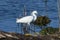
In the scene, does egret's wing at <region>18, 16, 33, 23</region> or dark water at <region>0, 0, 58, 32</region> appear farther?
dark water at <region>0, 0, 58, 32</region>

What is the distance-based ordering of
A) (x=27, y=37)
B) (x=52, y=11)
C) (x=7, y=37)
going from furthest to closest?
(x=52, y=11) → (x=27, y=37) → (x=7, y=37)

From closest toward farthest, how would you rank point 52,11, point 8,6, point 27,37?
1. point 27,37
2. point 52,11
3. point 8,6

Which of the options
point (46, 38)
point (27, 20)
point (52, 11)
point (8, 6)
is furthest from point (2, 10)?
point (46, 38)

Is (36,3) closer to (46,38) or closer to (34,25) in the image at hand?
(34,25)

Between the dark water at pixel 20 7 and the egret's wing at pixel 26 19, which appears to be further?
the dark water at pixel 20 7

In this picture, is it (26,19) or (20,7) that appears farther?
(20,7)

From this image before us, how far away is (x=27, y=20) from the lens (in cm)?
958

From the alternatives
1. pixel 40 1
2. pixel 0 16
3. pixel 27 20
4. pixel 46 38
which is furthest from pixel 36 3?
pixel 46 38

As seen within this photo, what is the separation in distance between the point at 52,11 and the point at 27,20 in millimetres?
6074

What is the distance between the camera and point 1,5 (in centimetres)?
1759

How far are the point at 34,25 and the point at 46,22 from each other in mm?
294

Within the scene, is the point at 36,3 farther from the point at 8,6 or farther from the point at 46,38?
the point at 46,38

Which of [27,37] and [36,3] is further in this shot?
[36,3]

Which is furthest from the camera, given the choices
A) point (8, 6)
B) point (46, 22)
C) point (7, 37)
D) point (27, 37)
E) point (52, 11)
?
point (8, 6)
